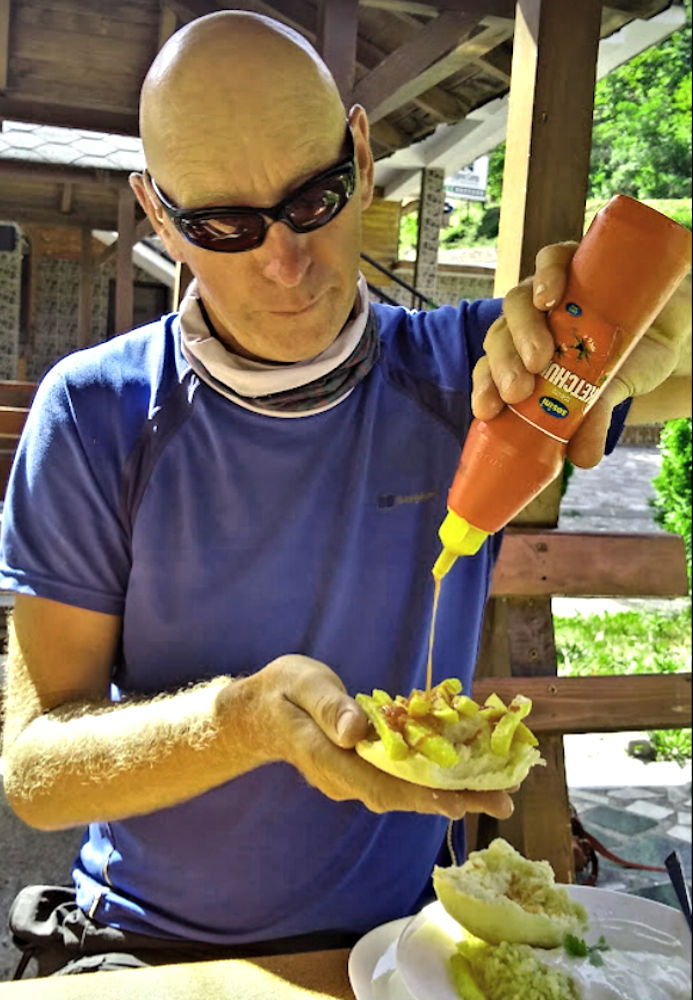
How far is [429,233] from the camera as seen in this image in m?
7.44

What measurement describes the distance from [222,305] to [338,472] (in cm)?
27

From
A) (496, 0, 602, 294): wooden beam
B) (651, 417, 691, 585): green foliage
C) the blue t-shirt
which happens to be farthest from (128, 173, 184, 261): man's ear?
(651, 417, 691, 585): green foliage

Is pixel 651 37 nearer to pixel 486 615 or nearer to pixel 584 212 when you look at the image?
pixel 584 212

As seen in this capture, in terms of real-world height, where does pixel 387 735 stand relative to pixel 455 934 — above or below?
above

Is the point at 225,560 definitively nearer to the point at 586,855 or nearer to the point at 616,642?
the point at 586,855

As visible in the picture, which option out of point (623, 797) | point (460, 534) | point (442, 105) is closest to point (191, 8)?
point (460, 534)

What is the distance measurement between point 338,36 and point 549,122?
331mm

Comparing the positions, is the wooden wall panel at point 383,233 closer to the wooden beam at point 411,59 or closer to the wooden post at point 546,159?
the wooden beam at point 411,59

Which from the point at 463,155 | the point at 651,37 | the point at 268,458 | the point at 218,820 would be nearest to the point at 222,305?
the point at 268,458

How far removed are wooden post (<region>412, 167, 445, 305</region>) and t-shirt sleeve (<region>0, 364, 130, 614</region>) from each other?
5578mm

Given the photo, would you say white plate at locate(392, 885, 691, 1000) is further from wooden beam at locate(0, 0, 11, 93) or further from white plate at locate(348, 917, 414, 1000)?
wooden beam at locate(0, 0, 11, 93)

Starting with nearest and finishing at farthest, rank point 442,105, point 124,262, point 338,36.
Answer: point 338,36
point 124,262
point 442,105

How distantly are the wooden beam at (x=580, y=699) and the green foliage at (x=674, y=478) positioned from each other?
68.3 inches

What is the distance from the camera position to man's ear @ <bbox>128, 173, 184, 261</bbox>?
3.96 ft
